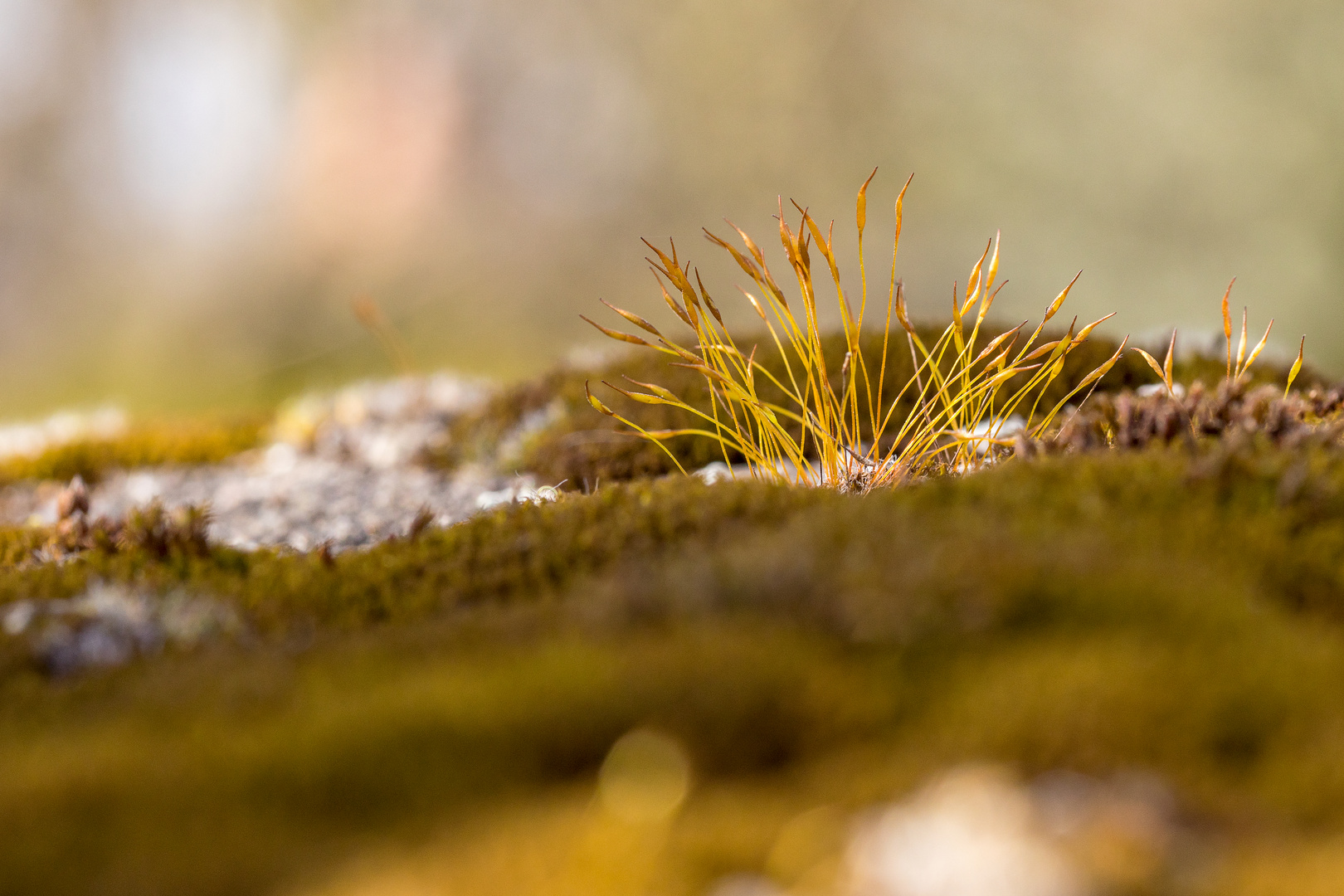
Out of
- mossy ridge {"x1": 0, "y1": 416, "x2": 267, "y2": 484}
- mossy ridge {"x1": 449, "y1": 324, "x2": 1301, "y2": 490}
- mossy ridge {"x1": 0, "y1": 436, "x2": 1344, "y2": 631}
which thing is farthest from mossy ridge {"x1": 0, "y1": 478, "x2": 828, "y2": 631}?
mossy ridge {"x1": 0, "y1": 416, "x2": 267, "y2": 484}

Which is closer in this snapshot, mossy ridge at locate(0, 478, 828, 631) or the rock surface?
mossy ridge at locate(0, 478, 828, 631)

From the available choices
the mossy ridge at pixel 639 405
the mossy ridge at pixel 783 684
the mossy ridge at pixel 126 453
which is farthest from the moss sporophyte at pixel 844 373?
the mossy ridge at pixel 126 453

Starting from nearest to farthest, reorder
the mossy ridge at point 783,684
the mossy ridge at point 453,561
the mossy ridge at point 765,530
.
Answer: the mossy ridge at point 783,684 → the mossy ridge at point 765,530 → the mossy ridge at point 453,561

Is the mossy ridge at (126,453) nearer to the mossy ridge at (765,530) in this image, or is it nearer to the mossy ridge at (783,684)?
the mossy ridge at (765,530)

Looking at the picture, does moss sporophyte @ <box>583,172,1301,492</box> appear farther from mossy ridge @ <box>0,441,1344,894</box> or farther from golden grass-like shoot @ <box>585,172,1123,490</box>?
mossy ridge @ <box>0,441,1344,894</box>

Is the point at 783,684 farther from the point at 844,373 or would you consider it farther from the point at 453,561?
the point at 844,373

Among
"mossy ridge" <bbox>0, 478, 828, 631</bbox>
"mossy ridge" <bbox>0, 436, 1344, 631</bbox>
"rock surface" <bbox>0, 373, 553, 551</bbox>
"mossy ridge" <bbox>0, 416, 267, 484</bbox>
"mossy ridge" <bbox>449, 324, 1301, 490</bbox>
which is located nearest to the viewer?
"mossy ridge" <bbox>0, 436, 1344, 631</bbox>
